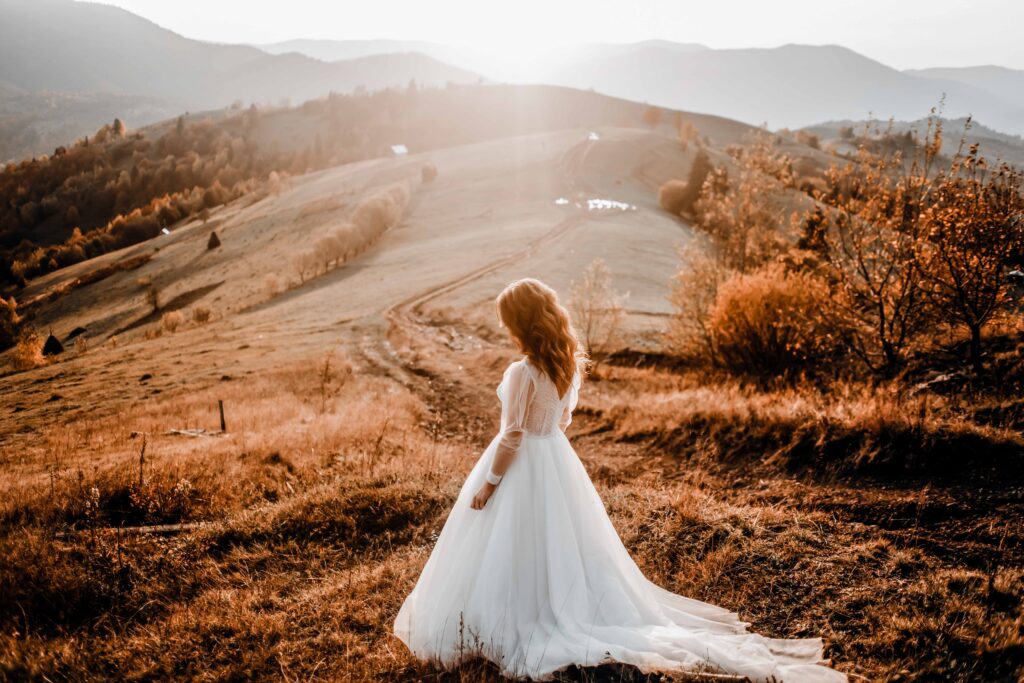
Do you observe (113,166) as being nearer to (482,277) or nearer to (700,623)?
(482,277)

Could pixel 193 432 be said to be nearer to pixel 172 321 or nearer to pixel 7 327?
pixel 7 327

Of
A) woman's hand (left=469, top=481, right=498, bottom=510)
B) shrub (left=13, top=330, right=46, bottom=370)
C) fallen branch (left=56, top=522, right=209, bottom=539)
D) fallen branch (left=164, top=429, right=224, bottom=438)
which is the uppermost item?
woman's hand (left=469, top=481, right=498, bottom=510)

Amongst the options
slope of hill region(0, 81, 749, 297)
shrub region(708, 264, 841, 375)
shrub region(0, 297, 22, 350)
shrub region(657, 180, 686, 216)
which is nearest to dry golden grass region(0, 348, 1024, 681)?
shrub region(708, 264, 841, 375)

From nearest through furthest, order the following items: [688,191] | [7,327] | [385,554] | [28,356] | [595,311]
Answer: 1. [385,554]
2. [28,356]
3. [595,311]
4. [7,327]
5. [688,191]

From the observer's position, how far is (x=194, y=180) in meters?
141

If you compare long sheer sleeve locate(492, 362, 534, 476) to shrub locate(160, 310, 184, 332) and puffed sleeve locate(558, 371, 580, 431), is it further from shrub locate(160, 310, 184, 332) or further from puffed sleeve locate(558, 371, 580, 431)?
shrub locate(160, 310, 184, 332)

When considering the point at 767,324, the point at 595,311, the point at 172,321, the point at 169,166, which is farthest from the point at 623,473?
the point at 169,166

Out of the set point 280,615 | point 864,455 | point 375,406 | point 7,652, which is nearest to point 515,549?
point 280,615

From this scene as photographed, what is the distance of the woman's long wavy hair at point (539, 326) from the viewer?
4.38 metres

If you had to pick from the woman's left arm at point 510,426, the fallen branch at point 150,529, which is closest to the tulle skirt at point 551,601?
the woman's left arm at point 510,426

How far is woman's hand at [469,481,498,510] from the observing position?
15.0ft

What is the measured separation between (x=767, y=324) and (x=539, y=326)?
14505 mm

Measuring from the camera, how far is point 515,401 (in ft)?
14.7

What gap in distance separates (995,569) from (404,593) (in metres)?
5.43
